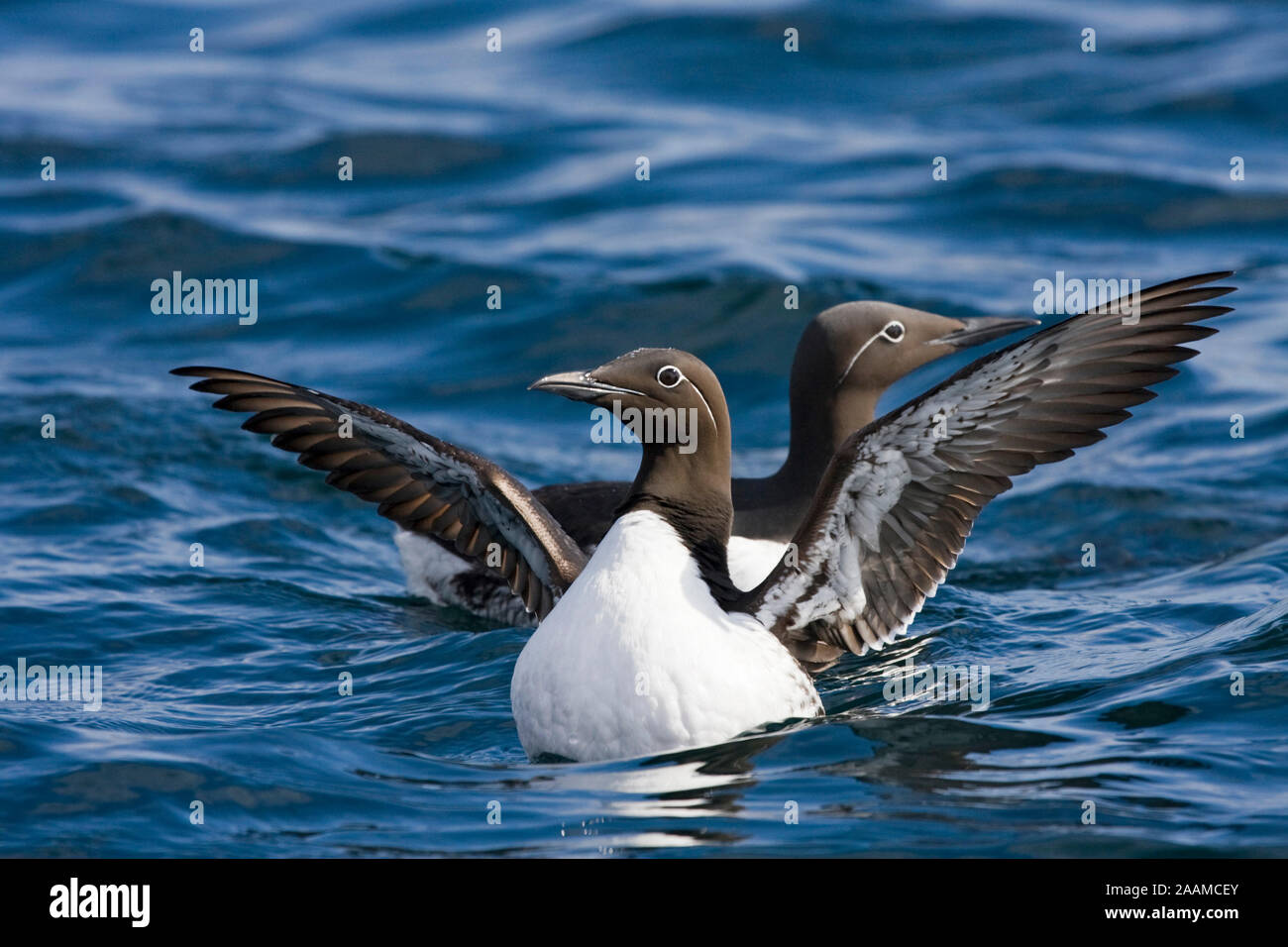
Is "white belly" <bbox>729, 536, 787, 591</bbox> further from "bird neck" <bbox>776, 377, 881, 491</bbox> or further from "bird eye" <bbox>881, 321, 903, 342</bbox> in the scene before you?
"bird eye" <bbox>881, 321, 903, 342</bbox>

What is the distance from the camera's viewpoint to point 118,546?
31.1 feet

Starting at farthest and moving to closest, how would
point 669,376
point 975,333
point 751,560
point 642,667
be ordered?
point 975,333
point 751,560
point 669,376
point 642,667

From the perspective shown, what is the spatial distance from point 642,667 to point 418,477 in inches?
59.3

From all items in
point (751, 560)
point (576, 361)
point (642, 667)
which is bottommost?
A: point (642, 667)

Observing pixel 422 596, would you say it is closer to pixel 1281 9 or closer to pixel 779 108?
pixel 779 108

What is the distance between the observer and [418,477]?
6.79 metres

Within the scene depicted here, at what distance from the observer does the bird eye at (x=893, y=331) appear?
8.68 meters

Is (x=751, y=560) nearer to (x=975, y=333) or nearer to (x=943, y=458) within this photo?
(x=975, y=333)

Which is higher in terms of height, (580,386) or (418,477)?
(580,386)

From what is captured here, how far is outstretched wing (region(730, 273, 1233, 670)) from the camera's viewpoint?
5680mm

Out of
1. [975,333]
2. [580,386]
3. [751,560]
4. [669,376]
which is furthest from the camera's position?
[975,333]

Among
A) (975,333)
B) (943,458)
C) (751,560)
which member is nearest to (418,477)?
(751,560)

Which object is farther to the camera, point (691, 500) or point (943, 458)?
point (691, 500)
